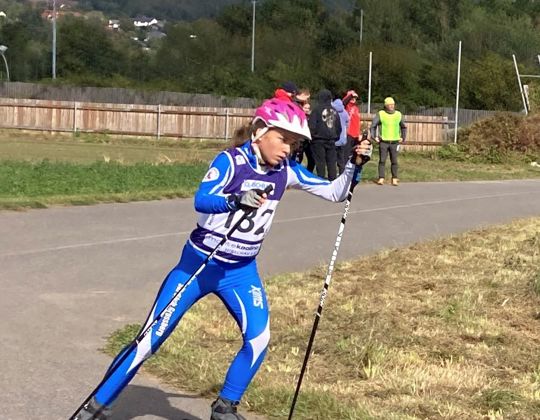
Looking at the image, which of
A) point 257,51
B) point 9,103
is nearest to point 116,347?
point 9,103

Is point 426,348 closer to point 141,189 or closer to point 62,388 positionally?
point 62,388

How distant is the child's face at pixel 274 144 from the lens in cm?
522

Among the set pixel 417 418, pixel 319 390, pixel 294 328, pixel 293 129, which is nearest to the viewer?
pixel 293 129

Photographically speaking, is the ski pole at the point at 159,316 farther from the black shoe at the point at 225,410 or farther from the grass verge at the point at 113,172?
the grass verge at the point at 113,172

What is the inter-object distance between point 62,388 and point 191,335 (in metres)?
1.43

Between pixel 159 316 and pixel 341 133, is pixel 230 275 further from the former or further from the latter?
pixel 341 133

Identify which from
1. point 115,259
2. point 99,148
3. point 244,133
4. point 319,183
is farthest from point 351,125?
point 99,148

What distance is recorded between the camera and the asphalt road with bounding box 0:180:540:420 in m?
6.19

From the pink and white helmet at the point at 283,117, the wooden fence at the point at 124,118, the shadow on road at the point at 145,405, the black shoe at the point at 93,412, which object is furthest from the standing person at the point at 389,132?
the wooden fence at the point at 124,118

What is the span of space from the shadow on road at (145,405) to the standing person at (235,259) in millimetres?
525

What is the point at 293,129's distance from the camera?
5.17m

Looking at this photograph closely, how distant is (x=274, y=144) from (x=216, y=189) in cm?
39

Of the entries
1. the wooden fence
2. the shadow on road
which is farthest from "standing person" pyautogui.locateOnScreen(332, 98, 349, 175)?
the wooden fence

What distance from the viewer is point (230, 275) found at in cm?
531
